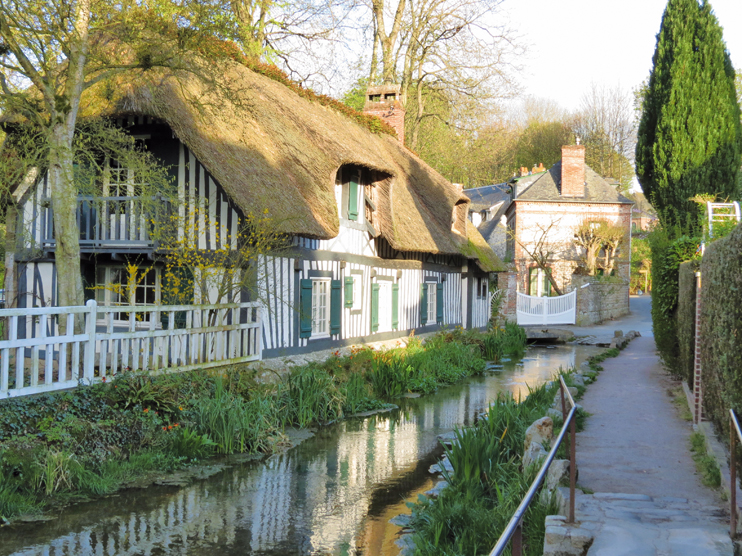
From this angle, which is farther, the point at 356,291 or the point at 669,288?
the point at 356,291

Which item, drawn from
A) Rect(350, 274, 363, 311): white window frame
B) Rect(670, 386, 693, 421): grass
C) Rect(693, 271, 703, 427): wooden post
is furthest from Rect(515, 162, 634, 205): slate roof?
Rect(693, 271, 703, 427): wooden post

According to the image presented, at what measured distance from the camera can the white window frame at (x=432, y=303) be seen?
19.4m

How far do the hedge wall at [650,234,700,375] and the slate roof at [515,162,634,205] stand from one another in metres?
18.1

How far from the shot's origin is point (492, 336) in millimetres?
19516

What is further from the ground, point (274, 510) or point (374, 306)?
point (374, 306)

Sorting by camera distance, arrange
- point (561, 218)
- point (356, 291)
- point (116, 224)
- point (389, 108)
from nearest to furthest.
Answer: point (116, 224) → point (356, 291) → point (389, 108) → point (561, 218)

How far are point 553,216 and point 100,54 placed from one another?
82.0 ft

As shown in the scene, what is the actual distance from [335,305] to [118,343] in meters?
5.11

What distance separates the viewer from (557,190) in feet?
104

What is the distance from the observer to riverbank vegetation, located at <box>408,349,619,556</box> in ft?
17.3

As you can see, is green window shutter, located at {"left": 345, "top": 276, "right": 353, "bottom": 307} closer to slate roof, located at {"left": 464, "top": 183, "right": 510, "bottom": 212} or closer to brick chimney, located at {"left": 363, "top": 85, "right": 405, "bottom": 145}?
brick chimney, located at {"left": 363, "top": 85, "right": 405, "bottom": 145}

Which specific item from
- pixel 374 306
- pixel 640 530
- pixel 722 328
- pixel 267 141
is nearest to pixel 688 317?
pixel 722 328

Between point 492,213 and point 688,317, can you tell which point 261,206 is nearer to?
point 688,317

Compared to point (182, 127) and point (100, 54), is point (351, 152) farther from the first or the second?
point (100, 54)
